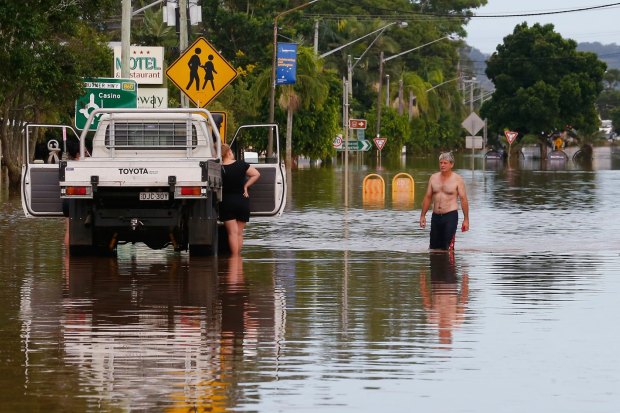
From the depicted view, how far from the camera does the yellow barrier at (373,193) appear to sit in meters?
38.7

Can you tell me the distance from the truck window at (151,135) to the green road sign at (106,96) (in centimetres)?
817

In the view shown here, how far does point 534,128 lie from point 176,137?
9726 cm

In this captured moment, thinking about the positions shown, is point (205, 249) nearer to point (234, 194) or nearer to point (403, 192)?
point (234, 194)

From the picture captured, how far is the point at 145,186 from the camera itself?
63.2ft

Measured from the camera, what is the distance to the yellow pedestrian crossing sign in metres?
29.9

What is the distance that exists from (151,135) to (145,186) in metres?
2.88

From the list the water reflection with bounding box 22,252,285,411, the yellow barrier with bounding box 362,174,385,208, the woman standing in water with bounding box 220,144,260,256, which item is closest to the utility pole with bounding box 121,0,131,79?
the yellow barrier with bounding box 362,174,385,208

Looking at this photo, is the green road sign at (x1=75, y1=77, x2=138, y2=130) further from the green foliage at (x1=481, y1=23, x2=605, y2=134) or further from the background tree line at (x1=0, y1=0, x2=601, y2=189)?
the green foliage at (x1=481, y1=23, x2=605, y2=134)

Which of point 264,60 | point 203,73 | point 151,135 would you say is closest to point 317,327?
point 151,135

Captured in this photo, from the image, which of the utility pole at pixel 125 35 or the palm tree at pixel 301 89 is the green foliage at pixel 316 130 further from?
the utility pole at pixel 125 35

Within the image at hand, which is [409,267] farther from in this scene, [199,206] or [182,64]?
[182,64]

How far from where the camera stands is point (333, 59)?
120188 millimetres

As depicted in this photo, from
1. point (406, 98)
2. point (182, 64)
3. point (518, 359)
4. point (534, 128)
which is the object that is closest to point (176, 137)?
point (182, 64)

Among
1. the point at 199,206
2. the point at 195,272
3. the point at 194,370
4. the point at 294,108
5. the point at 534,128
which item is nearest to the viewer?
the point at 194,370
